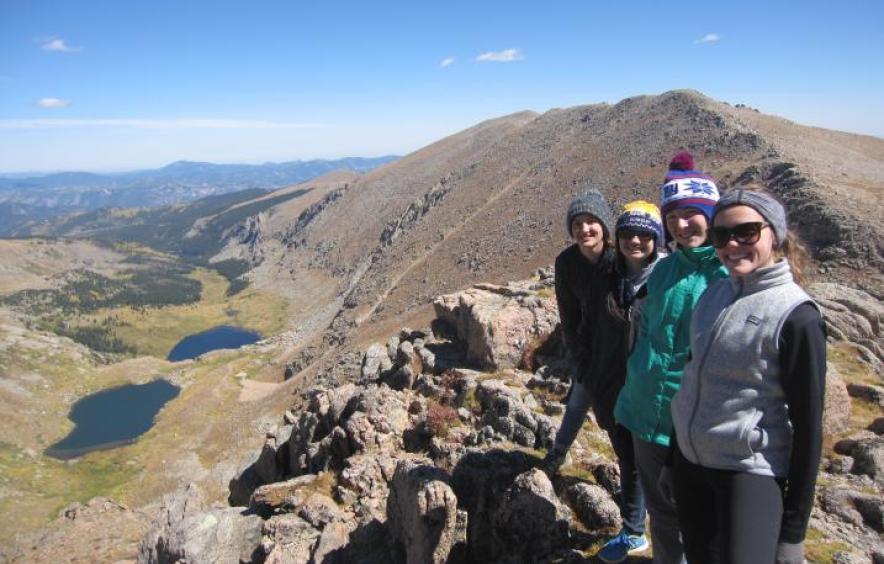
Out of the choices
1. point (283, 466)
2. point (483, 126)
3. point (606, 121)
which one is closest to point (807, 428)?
point (283, 466)

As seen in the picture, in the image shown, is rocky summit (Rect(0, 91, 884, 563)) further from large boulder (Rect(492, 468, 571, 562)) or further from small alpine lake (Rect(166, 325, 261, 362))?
small alpine lake (Rect(166, 325, 261, 362))

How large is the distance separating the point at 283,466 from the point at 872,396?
67.4 ft

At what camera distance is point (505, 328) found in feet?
64.5

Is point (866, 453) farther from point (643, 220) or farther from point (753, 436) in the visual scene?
point (753, 436)

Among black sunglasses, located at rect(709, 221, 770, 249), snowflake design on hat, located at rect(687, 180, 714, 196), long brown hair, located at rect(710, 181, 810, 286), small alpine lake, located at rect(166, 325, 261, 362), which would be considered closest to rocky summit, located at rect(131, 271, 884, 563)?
snowflake design on hat, located at rect(687, 180, 714, 196)

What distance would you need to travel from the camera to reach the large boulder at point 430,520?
942 centimetres

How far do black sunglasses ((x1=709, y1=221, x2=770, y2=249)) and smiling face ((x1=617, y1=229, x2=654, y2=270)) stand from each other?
2.29 m

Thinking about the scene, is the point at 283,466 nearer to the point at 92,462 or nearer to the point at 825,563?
the point at 825,563

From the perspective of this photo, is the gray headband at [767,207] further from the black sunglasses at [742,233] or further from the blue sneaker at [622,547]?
the blue sneaker at [622,547]

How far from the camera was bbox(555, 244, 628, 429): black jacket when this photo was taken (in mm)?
7449

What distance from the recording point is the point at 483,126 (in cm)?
18988

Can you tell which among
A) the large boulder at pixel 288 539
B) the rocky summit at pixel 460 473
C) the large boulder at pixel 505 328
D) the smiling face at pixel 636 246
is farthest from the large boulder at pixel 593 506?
the large boulder at pixel 505 328

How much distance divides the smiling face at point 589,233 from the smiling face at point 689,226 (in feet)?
5.66

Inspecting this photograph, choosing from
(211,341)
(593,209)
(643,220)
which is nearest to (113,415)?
(211,341)
